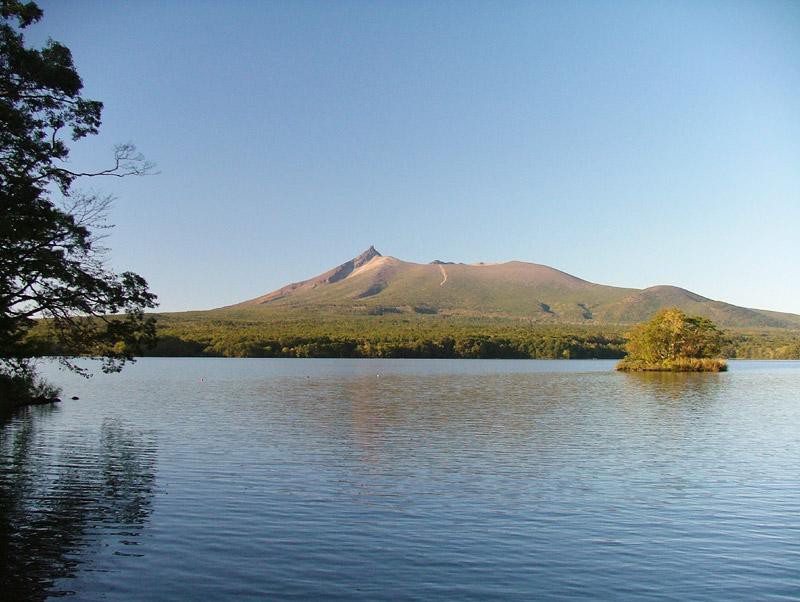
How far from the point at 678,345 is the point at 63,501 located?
104934 mm

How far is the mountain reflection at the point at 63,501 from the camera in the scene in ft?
46.9

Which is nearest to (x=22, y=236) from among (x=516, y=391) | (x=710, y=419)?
(x=710, y=419)

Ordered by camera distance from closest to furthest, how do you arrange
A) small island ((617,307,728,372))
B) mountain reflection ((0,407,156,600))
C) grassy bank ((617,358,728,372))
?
1. mountain reflection ((0,407,156,600))
2. small island ((617,307,728,372))
3. grassy bank ((617,358,728,372))

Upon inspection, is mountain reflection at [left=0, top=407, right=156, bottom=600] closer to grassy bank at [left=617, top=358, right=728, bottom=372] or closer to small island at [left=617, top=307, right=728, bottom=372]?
small island at [left=617, top=307, right=728, bottom=372]

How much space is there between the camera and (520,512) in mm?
19547

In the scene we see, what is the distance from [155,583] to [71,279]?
905 inches

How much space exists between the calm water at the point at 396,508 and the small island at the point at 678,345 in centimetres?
6987

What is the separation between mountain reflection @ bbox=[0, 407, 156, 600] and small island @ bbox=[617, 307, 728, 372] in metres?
90.8

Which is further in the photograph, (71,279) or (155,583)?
(71,279)

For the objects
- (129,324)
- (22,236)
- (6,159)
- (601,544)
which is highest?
(6,159)

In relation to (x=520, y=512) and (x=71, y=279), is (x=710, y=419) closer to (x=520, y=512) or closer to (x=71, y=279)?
(x=520, y=512)

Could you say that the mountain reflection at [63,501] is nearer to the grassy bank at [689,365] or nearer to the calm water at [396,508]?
the calm water at [396,508]

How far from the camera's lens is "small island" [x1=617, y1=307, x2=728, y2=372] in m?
110

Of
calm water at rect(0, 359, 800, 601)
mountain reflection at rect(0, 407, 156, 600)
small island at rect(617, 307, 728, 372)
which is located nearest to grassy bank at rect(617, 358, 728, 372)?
small island at rect(617, 307, 728, 372)
